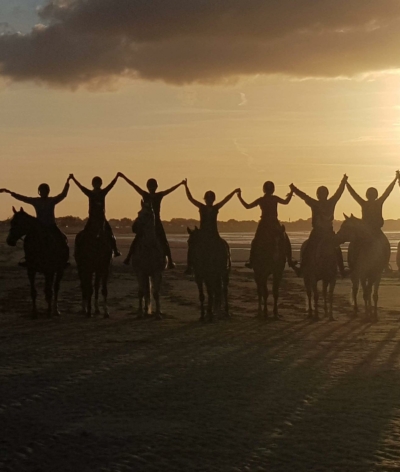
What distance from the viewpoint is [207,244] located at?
56.0 ft

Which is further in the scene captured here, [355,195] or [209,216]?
[355,195]

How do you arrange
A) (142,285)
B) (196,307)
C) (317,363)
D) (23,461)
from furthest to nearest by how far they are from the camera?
(196,307) < (142,285) < (317,363) < (23,461)

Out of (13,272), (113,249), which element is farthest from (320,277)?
(13,272)

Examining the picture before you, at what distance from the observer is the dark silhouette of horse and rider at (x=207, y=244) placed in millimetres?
17156

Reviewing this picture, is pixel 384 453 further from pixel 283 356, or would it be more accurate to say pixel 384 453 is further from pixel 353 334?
pixel 353 334

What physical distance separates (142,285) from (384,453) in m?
10.8

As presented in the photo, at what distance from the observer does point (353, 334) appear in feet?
48.4

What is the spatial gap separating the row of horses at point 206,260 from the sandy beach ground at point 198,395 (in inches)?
35.2

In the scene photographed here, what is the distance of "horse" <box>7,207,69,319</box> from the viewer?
57.6 ft

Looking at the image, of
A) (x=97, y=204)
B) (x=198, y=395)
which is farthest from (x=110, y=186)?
(x=198, y=395)

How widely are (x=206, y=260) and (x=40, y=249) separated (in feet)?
11.1

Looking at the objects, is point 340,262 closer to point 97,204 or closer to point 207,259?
point 207,259

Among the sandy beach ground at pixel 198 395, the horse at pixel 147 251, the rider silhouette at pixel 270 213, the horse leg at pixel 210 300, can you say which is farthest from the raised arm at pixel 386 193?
the horse at pixel 147 251

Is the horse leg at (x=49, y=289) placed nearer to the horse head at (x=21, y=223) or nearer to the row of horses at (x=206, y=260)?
the row of horses at (x=206, y=260)
